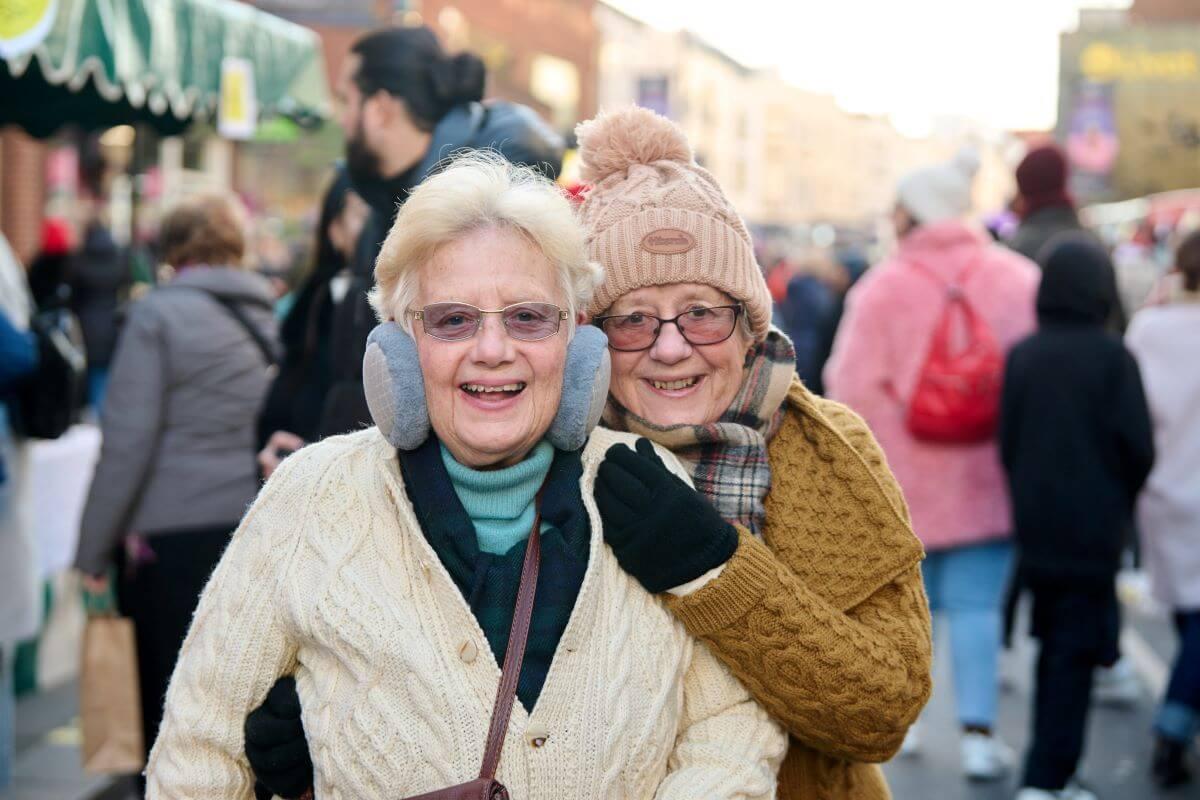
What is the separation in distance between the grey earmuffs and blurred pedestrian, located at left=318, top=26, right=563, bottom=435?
5.04ft

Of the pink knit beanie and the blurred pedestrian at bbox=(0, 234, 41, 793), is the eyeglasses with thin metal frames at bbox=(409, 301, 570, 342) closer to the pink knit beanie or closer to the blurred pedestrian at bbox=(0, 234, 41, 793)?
the pink knit beanie

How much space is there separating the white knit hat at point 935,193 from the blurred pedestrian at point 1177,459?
3.12ft

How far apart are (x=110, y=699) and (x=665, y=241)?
9.88 ft

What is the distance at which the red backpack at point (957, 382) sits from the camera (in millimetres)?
5824

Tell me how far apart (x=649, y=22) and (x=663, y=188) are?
81424mm

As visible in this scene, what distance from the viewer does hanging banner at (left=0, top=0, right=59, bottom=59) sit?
16.1 ft

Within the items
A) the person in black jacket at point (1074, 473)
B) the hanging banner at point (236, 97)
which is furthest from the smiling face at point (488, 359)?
the hanging banner at point (236, 97)

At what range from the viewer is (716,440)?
274 cm

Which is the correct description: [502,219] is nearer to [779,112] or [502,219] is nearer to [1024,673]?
[1024,673]

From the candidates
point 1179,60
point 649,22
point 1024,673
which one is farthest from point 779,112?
point 1024,673

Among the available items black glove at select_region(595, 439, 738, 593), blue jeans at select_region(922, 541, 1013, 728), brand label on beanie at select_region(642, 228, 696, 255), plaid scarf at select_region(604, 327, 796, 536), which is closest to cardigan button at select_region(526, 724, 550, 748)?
black glove at select_region(595, 439, 738, 593)

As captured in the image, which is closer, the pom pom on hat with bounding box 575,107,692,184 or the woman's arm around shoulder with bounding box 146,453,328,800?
the woman's arm around shoulder with bounding box 146,453,328,800

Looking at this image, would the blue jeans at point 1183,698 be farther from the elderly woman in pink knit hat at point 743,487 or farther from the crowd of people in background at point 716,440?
the elderly woman in pink knit hat at point 743,487

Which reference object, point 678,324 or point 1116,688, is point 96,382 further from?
point 678,324
